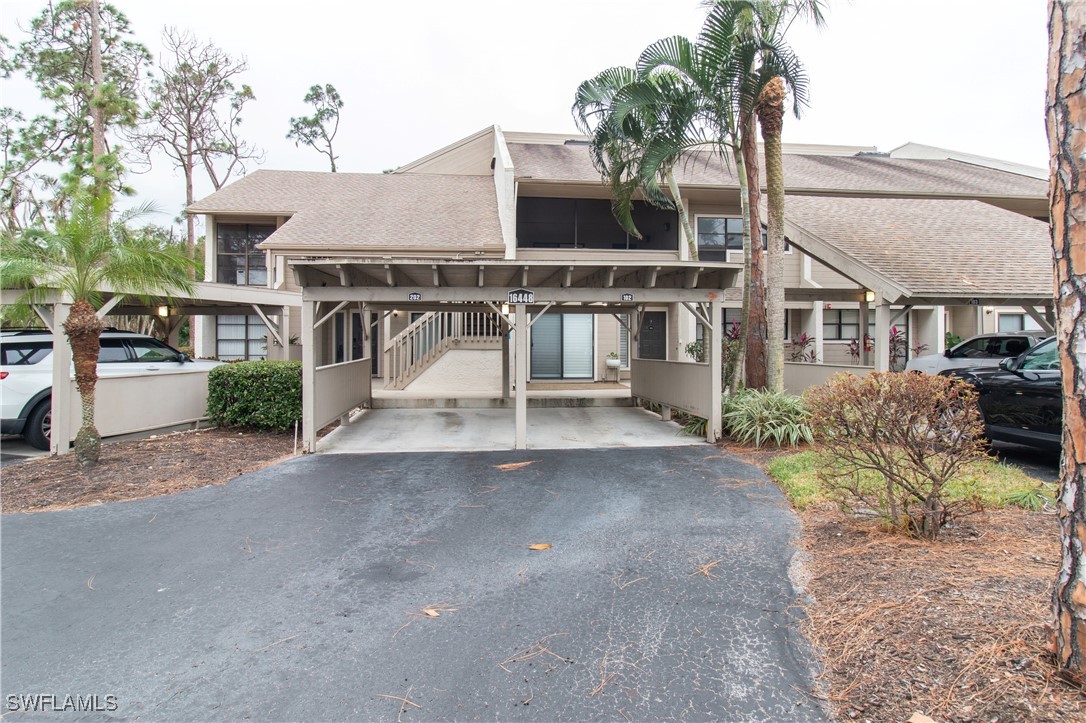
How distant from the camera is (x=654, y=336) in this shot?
55.5ft

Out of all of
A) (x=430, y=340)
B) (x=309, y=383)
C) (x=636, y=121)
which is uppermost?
(x=636, y=121)

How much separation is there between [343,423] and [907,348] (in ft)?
51.4

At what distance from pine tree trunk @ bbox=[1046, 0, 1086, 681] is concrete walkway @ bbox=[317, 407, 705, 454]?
21.3ft

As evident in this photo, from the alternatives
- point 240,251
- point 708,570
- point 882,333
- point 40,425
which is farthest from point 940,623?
point 240,251

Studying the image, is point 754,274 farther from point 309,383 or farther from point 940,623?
point 309,383

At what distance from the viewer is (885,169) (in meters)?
18.2

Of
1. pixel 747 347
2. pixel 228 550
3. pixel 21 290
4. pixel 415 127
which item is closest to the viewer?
pixel 228 550

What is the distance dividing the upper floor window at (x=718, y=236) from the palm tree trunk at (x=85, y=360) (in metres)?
14.1

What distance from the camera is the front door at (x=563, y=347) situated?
1695cm

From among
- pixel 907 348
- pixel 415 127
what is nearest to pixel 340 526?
pixel 907 348

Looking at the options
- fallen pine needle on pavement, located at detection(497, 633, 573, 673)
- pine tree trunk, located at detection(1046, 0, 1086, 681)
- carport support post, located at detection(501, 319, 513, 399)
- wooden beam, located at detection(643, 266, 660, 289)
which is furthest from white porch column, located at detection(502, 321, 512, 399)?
pine tree trunk, located at detection(1046, 0, 1086, 681)

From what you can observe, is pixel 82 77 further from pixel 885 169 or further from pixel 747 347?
pixel 885 169

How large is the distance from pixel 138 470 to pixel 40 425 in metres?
2.83

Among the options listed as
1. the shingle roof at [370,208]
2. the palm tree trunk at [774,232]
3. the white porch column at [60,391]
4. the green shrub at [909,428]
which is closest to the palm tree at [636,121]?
the palm tree trunk at [774,232]
